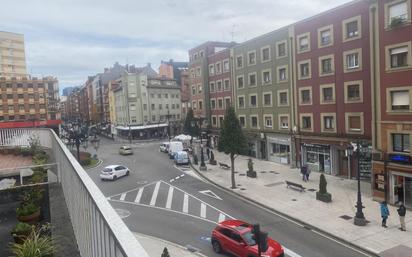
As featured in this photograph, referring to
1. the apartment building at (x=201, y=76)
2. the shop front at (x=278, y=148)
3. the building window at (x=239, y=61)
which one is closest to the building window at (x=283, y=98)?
the shop front at (x=278, y=148)

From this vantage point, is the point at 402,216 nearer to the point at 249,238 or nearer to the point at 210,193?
the point at 249,238

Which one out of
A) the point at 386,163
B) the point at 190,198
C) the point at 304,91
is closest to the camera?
the point at 386,163

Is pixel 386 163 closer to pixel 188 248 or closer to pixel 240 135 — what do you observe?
pixel 240 135

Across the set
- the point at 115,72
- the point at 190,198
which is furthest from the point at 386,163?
the point at 115,72

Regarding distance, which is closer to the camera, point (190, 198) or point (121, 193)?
point (190, 198)

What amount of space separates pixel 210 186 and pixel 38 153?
1996 centimetres

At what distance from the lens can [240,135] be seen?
99.8ft

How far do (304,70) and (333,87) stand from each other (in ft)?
15.7

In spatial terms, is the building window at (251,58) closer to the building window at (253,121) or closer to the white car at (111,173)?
the building window at (253,121)

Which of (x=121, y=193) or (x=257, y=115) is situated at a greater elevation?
(x=257, y=115)

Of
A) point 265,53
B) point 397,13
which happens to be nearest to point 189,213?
point 397,13

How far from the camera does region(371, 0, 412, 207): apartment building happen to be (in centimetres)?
2350

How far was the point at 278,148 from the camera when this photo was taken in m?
43.9

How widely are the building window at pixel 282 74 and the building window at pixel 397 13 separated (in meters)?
17.2
